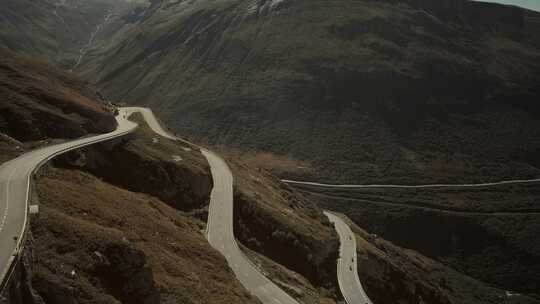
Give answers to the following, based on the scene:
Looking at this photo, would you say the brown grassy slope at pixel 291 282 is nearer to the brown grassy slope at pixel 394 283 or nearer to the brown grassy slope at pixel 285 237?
the brown grassy slope at pixel 285 237

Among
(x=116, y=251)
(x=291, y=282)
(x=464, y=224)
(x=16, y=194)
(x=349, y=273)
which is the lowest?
(x=464, y=224)

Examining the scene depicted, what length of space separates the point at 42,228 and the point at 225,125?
134576 millimetres

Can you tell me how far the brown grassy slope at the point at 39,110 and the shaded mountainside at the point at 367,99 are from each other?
8152 centimetres

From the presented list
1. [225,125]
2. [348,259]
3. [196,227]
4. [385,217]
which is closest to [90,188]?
[196,227]

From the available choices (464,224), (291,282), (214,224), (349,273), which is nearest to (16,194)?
(214,224)

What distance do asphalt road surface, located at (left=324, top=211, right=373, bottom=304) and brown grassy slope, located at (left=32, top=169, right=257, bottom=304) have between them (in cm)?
1813

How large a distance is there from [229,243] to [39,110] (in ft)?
86.3

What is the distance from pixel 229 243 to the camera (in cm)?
4553

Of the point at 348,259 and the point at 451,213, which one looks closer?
the point at 348,259

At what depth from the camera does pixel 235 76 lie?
599ft

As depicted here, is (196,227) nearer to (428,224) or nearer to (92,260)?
(92,260)

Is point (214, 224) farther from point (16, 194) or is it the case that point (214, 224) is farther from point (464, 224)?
point (464, 224)

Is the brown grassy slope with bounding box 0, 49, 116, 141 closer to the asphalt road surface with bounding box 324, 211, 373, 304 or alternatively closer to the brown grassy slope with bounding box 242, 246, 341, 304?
the brown grassy slope with bounding box 242, 246, 341, 304

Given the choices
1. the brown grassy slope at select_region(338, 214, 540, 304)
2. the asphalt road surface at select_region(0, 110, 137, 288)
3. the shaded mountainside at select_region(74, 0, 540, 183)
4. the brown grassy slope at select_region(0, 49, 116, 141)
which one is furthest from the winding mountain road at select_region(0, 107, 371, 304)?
the shaded mountainside at select_region(74, 0, 540, 183)
